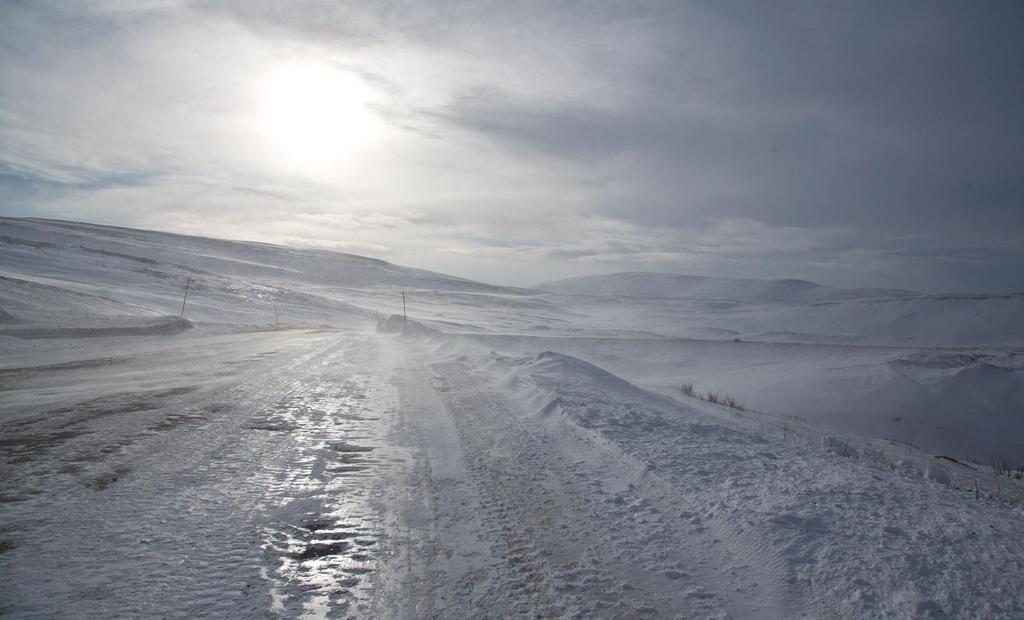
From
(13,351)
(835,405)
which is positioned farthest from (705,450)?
(13,351)

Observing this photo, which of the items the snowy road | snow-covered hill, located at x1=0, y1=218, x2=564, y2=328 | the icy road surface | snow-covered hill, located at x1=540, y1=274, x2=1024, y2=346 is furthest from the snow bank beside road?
snow-covered hill, located at x1=540, y1=274, x2=1024, y2=346

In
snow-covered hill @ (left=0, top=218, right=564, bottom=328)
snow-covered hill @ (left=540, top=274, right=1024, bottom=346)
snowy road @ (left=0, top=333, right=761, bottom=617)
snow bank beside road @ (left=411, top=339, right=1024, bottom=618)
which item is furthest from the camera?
snow-covered hill @ (left=540, top=274, right=1024, bottom=346)

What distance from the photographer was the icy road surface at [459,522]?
295 cm

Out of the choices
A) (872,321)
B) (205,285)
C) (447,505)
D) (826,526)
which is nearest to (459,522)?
(447,505)

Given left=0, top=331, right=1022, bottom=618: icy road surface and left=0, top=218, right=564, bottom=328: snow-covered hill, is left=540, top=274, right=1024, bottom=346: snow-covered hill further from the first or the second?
left=0, top=331, right=1022, bottom=618: icy road surface

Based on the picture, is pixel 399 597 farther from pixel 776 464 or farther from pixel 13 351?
pixel 13 351

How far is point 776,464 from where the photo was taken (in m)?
5.32

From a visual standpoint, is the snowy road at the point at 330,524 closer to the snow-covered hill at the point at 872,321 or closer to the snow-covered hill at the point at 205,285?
the snow-covered hill at the point at 205,285

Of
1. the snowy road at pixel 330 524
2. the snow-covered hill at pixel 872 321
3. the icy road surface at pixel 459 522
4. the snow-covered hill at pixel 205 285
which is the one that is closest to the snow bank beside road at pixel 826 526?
the icy road surface at pixel 459 522

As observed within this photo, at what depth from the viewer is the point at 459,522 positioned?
3.90 metres

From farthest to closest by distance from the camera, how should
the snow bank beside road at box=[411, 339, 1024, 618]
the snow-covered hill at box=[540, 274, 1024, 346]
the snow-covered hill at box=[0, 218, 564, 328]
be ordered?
the snow-covered hill at box=[540, 274, 1024, 346]
the snow-covered hill at box=[0, 218, 564, 328]
the snow bank beside road at box=[411, 339, 1024, 618]

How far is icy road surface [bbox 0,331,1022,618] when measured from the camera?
295cm

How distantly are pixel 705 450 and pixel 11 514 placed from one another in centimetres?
572

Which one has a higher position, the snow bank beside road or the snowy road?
the snow bank beside road
